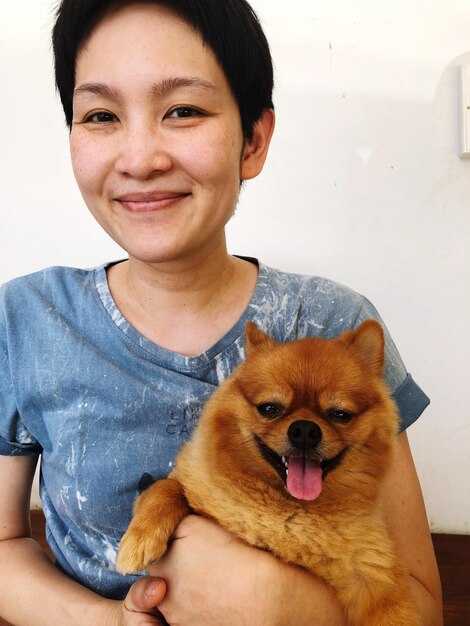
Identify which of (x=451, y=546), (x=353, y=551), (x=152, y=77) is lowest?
(x=451, y=546)

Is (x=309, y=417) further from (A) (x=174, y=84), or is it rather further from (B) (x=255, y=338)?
(A) (x=174, y=84)

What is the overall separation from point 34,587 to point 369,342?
29.3 inches

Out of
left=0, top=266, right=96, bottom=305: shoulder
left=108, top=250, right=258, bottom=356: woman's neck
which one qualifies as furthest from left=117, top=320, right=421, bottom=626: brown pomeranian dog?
left=0, top=266, right=96, bottom=305: shoulder

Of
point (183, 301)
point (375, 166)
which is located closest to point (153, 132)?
point (183, 301)

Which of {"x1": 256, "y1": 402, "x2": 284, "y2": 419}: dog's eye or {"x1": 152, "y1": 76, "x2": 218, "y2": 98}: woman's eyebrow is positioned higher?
{"x1": 152, "y1": 76, "x2": 218, "y2": 98}: woman's eyebrow

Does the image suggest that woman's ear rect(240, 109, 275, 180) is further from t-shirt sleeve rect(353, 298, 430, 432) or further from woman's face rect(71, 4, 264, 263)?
t-shirt sleeve rect(353, 298, 430, 432)

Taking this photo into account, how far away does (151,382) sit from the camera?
104cm

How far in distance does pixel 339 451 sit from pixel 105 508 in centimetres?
43

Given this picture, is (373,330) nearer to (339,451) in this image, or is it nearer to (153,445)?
(339,451)

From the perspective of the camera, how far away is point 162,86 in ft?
3.02

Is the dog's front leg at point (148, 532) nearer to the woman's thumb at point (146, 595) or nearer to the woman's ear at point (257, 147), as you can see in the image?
the woman's thumb at point (146, 595)

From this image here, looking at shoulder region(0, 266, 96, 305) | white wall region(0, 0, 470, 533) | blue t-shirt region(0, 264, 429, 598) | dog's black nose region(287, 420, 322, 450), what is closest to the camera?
dog's black nose region(287, 420, 322, 450)

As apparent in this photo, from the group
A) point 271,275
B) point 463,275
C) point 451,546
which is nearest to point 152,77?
point 271,275

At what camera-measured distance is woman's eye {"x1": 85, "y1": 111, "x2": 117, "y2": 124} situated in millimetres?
968
